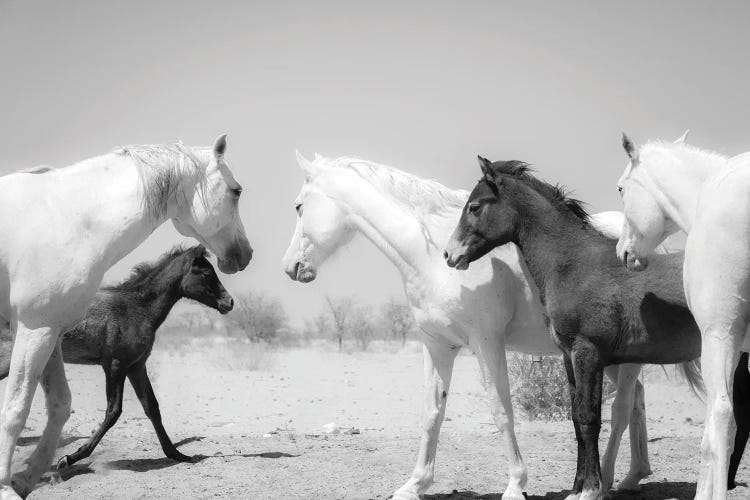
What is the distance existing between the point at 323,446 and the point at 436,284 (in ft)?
11.1

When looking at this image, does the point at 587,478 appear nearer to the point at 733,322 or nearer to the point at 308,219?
the point at 733,322

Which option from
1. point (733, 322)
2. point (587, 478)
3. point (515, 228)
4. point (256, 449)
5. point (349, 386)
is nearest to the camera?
point (733, 322)

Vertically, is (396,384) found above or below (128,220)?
below

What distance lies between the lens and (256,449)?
887cm

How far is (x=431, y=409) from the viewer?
6.30 m

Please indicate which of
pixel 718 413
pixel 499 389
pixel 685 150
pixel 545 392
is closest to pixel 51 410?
pixel 499 389

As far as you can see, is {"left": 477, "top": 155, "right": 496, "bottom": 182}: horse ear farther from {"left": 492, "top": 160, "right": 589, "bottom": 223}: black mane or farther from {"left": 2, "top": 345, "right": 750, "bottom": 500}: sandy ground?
{"left": 2, "top": 345, "right": 750, "bottom": 500}: sandy ground

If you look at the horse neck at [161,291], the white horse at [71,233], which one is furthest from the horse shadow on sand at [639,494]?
the horse neck at [161,291]

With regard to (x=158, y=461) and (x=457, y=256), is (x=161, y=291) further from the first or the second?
(x=457, y=256)

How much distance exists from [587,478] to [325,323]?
33710mm

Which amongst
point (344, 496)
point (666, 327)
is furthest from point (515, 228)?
point (344, 496)

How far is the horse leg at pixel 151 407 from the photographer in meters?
8.44

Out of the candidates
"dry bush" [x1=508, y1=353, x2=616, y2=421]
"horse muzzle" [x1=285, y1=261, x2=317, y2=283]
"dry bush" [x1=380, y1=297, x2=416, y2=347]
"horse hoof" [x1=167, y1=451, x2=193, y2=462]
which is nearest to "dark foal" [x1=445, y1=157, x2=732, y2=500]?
"horse muzzle" [x1=285, y1=261, x2=317, y2=283]

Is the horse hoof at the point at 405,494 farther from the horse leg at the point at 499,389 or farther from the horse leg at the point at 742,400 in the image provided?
the horse leg at the point at 742,400
